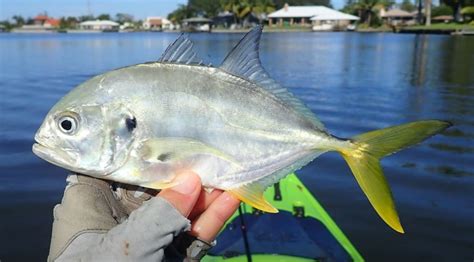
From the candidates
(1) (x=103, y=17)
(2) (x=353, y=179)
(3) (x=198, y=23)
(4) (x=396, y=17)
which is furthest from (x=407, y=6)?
(2) (x=353, y=179)

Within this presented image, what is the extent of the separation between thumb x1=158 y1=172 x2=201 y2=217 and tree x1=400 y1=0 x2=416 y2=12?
160972 millimetres

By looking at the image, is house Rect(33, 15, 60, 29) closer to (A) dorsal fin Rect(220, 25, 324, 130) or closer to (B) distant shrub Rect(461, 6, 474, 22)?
(B) distant shrub Rect(461, 6, 474, 22)

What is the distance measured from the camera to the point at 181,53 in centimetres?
261

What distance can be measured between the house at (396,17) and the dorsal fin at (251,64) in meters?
132

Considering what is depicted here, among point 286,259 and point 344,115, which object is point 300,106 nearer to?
point 286,259

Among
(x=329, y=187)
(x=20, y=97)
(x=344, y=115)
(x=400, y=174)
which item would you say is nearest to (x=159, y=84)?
(x=329, y=187)

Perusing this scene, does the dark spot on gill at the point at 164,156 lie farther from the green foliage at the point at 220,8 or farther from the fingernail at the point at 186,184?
the green foliage at the point at 220,8

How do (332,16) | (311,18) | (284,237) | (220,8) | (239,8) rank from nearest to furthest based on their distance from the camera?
(284,237), (239,8), (332,16), (311,18), (220,8)

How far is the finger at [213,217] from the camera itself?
9.09 ft

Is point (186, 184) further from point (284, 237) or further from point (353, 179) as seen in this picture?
point (353, 179)

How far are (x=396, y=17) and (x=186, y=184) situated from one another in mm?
138533

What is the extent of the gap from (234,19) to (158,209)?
129034 mm

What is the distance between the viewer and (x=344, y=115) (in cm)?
1750

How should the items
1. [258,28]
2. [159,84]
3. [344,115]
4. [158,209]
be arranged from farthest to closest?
[344,115]
[258,28]
[159,84]
[158,209]
